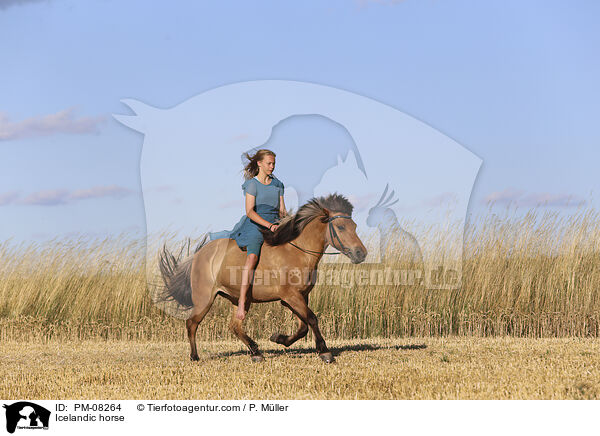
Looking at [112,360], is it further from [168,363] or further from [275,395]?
[275,395]

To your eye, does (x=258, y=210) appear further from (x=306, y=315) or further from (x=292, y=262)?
(x=306, y=315)

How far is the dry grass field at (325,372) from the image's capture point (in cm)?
542

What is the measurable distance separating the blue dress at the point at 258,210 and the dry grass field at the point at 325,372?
140 centimetres

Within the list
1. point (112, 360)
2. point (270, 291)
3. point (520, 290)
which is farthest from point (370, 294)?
point (112, 360)

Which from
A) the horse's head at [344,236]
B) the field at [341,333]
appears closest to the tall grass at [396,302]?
the field at [341,333]

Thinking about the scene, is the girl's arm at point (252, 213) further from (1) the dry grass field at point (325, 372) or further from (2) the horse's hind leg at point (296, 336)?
(1) the dry grass field at point (325, 372)

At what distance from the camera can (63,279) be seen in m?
11.4

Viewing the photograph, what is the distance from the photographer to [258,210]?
6.96 meters

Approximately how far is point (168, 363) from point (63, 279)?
16.6ft

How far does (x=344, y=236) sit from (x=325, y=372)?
1.51 m

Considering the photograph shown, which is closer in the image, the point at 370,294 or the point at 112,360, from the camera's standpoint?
the point at 112,360
